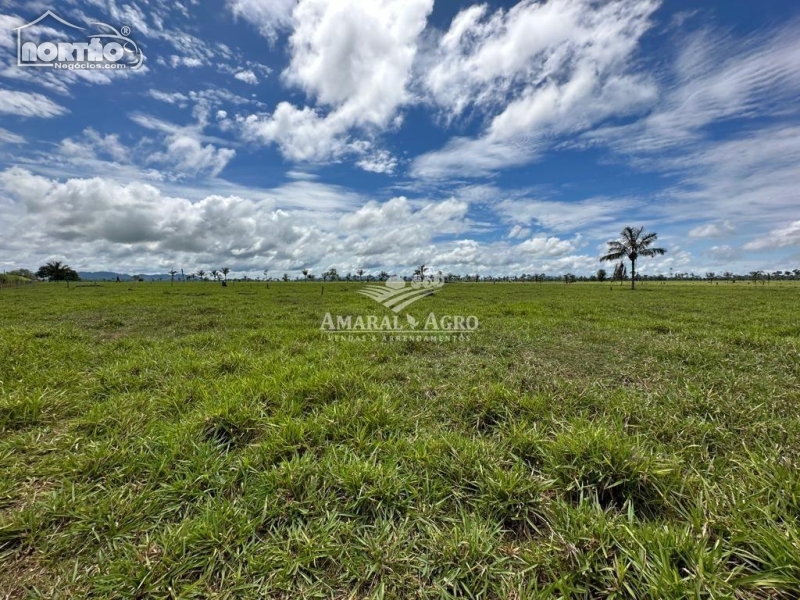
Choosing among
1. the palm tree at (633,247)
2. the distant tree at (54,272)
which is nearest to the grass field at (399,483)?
the palm tree at (633,247)

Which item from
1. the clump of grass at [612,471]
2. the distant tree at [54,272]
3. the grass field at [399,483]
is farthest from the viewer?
the distant tree at [54,272]

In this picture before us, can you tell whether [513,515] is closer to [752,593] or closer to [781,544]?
[752,593]

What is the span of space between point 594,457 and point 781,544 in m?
1.03

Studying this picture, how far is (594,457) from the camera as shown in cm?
269

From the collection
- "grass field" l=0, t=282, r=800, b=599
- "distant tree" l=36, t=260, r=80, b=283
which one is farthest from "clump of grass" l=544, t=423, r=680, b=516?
"distant tree" l=36, t=260, r=80, b=283

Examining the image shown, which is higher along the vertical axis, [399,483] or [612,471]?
[612,471]

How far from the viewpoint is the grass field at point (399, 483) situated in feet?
6.21

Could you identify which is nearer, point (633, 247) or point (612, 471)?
point (612, 471)

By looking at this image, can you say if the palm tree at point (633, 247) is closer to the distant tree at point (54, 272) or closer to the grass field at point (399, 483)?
the grass field at point (399, 483)

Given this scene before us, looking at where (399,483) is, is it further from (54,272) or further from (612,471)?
(54,272)

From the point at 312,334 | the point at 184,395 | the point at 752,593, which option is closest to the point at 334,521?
the point at 752,593

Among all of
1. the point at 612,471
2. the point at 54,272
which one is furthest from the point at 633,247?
the point at 54,272

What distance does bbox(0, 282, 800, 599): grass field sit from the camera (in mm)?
1893

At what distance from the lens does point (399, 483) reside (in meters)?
2.61
